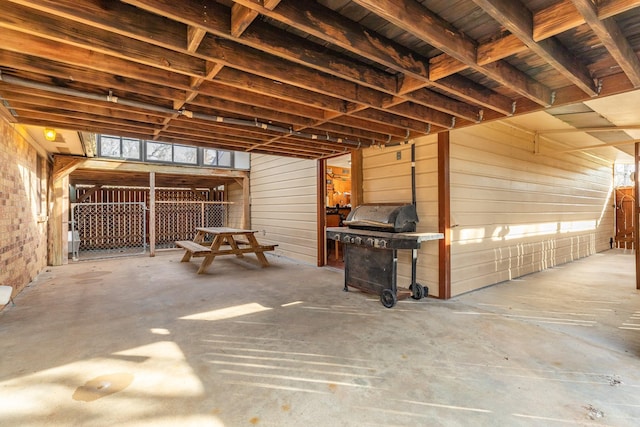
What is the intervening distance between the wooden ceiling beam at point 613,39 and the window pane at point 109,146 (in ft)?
29.0

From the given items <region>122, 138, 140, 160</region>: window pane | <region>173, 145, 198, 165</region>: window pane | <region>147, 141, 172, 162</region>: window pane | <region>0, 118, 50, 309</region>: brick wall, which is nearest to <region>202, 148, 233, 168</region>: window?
<region>173, 145, 198, 165</region>: window pane

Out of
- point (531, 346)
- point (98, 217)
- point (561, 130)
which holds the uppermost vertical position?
point (561, 130)

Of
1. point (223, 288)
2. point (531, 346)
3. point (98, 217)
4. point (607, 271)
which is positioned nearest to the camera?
point (531, 346)

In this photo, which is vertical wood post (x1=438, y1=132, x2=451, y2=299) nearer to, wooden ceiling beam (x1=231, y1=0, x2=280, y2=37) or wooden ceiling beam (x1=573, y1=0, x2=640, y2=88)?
wooden ceiling beam (x1=573, y1=0, x2=640, y2=88)

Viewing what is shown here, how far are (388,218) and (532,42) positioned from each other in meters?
2.36

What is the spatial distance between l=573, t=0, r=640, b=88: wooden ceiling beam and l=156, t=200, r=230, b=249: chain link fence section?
934 cm

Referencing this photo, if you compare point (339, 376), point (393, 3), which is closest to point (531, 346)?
point (339, 376)

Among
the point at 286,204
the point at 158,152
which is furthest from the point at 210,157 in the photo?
the point at 286,204

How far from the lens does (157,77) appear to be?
2486 mm

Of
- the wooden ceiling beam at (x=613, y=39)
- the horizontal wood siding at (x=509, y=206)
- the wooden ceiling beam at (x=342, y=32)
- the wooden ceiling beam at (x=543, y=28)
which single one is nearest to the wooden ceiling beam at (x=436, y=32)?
the wooden ceiling beam at (x=543, y=28)

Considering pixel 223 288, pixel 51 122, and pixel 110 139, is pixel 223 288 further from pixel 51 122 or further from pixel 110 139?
pixel 110 139

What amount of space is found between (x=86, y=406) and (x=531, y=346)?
3347 millimetres

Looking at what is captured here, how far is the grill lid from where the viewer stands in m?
3.85

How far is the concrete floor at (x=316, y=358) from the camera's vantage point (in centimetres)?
177
